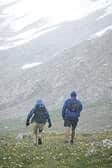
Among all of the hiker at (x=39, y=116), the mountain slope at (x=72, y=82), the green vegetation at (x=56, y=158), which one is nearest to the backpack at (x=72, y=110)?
the hiker at (x=39, y=116)

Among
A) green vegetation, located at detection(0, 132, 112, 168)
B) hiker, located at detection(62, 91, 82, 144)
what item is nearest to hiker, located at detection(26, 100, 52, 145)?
hiker, located at detection(62, 91, 82, 144)

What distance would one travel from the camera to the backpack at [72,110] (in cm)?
2931

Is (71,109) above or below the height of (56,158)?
below

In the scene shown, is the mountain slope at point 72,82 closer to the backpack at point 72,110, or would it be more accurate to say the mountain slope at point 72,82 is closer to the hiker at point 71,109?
the hiker at point 71,109

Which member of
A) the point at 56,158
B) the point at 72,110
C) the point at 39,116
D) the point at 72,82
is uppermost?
the point at 56,158

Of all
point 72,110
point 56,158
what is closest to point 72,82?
point 72,110

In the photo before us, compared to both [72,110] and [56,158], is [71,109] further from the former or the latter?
[56,158]

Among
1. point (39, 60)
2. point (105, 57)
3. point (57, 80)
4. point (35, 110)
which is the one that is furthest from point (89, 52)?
point (35, 110)

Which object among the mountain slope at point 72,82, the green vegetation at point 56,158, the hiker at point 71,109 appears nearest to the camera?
the green vegetation at point 56,158

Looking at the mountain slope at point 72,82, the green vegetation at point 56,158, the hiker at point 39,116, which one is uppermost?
the green vegetation at point 56,158

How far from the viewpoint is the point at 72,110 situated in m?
29.4

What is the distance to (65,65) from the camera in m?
144

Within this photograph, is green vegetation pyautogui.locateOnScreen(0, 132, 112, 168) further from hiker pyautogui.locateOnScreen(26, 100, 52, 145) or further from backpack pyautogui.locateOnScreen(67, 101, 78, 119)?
backpack pyautogui.locateOnScreen(67, 101, 78, 119)

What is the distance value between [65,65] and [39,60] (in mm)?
30101
